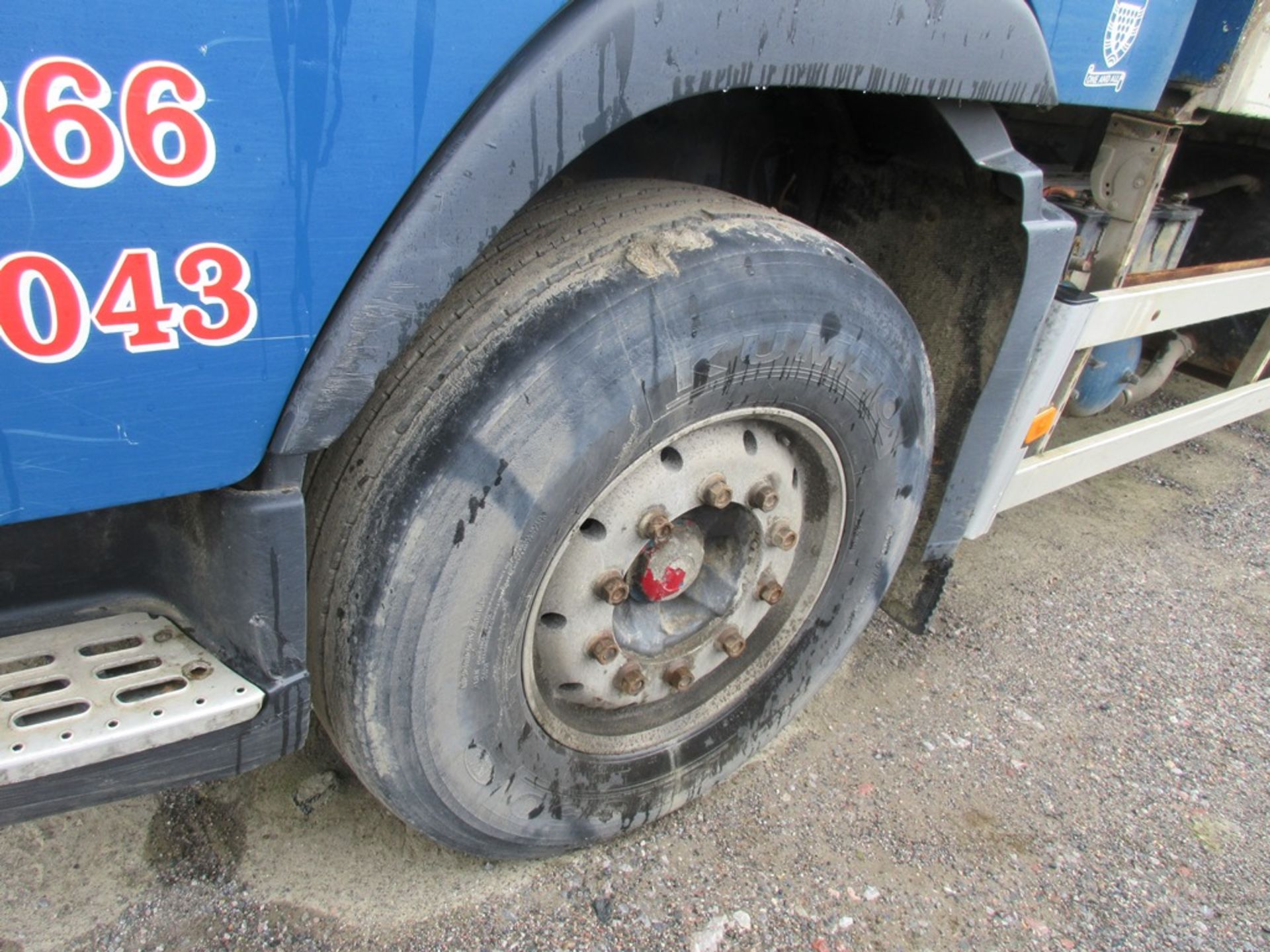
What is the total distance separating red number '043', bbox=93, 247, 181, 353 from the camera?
0.91m

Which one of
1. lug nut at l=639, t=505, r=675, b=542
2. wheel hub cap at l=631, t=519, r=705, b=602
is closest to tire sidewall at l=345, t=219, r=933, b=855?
lug nut at l=639, t=505, r=675, b=542

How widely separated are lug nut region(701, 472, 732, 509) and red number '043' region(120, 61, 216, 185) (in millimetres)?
941

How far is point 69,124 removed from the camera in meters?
0.83

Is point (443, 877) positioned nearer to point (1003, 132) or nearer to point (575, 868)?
point (575, 868)

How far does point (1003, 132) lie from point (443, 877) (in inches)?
72.4

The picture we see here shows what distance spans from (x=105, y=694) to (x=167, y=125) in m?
0.74

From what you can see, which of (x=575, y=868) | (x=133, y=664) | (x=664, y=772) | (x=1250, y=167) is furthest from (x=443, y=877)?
(x=1250, y=167)

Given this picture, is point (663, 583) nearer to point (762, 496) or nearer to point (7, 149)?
point (762, 496)

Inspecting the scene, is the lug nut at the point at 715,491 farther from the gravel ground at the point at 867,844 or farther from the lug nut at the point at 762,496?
the gravel ground at the point at 867,844

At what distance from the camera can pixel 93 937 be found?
1593 mm

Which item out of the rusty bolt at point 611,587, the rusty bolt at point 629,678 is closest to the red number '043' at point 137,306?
the rusty bolt at point 611,587

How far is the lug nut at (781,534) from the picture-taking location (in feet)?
5.75

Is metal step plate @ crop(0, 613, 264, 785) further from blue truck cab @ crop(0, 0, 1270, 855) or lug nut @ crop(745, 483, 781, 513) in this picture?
lug nut @ crop(745, 483, 781, 513)

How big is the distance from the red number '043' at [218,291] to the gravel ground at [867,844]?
119 cm
